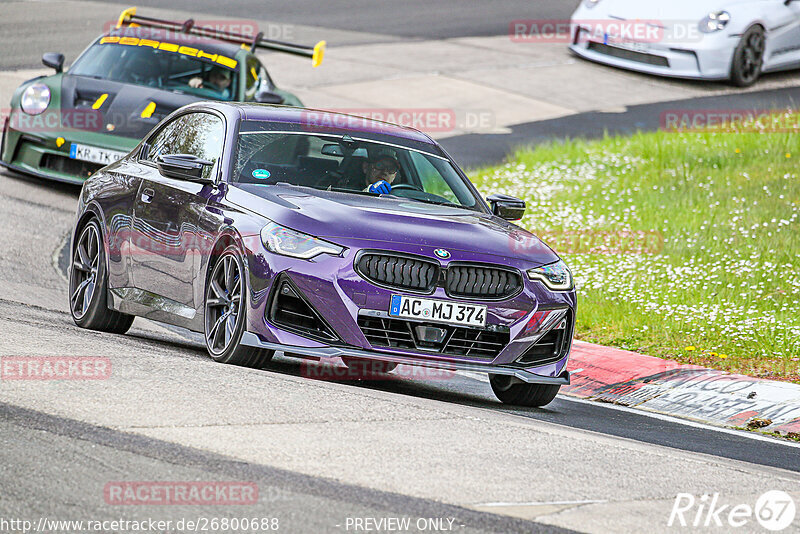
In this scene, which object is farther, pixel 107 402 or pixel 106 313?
pixel 106 313

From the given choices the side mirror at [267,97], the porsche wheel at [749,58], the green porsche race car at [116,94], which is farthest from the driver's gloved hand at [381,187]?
the porsche wheel at [749,58]

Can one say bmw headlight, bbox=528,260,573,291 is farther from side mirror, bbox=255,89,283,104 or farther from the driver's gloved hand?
side mirror, bbox=255,89,283,104

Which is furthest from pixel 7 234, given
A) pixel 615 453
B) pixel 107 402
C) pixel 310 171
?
pixel 615 453

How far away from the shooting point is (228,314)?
314 inches

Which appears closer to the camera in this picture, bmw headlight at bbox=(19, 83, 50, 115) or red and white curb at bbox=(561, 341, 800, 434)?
red and white curb at bbox=(561, 341, 800, 434)

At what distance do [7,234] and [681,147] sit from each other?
28.8 feet

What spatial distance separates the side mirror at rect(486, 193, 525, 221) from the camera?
9070 mm

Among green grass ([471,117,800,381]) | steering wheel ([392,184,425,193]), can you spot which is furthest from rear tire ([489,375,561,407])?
green grass ([471,117,800,381])

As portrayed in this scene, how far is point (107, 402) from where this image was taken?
630cm

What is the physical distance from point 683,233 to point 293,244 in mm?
7095

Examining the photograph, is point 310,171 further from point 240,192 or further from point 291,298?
point 291,298

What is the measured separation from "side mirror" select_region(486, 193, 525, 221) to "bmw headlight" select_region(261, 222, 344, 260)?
1.81 metres

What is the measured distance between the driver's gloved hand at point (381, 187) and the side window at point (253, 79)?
22.1 ft

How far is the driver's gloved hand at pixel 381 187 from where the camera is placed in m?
8.69
